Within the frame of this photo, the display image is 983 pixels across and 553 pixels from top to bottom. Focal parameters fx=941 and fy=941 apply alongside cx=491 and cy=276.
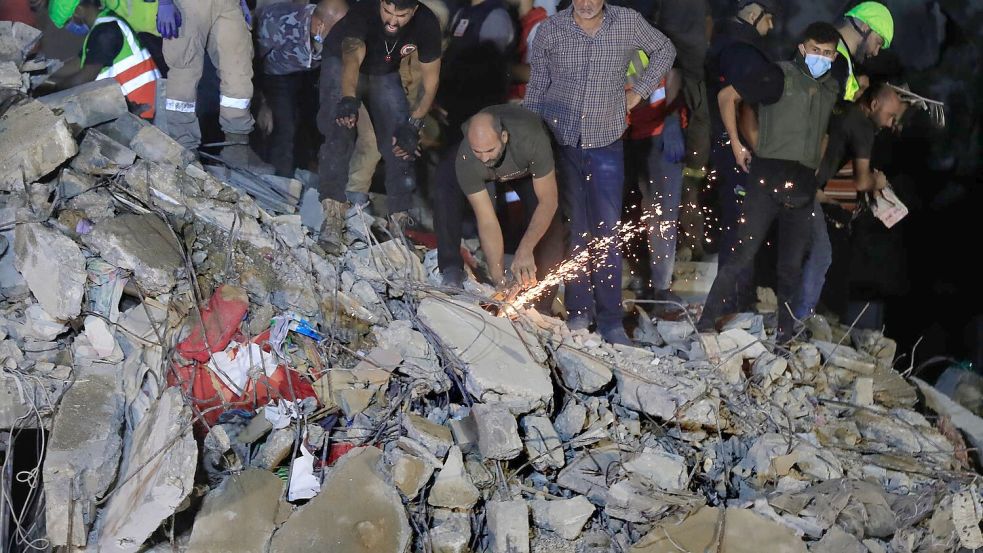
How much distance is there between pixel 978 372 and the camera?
4734mm

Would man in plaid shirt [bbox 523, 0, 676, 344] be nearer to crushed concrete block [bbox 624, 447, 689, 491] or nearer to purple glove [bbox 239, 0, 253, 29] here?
crushed concrete block [bbox 624, 447, 689, 491]

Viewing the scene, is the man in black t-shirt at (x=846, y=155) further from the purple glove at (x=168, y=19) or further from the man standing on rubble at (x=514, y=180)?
the purple glove at (x=168, y=19)

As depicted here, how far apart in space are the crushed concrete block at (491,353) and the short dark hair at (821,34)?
1.77 metres

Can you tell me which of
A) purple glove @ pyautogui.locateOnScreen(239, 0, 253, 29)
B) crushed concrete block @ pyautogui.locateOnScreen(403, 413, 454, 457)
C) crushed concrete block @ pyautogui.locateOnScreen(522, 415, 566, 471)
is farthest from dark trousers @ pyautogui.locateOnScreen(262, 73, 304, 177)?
crushed concrete block @ pyautogui.locateOnScreen(522, 415, 566, 471)

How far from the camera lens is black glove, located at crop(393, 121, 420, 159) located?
13.6ft

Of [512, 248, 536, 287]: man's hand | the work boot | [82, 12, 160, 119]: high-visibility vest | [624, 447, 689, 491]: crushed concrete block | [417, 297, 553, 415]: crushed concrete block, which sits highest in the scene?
[82, 12, 160, 119]: high-visibility vest

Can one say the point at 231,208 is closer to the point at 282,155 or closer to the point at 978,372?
the point at 282,155

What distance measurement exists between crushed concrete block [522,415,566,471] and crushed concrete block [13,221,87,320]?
1.83 metres

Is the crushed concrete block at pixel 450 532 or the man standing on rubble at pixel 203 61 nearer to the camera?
the crushed concrete block at pixel 450 532

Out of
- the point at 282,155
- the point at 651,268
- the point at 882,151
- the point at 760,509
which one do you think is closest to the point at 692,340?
the point at 651,268

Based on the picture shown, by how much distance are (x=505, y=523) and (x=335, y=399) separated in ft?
2.81

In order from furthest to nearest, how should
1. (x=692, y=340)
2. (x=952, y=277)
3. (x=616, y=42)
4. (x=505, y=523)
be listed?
(x=952, y=277), (x=692, y=340), (x=616, y=42), (x=505, y=523)

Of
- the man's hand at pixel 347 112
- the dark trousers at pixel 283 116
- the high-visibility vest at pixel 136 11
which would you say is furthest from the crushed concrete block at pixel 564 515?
the high-visibility vest at pixel 136 11

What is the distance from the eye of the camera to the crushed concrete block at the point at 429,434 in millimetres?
3564
